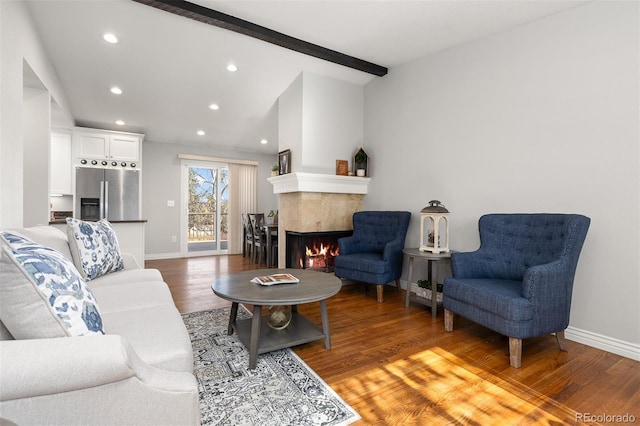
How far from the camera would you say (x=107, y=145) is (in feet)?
17.6

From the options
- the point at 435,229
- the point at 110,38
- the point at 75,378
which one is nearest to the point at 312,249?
the point at 435,229

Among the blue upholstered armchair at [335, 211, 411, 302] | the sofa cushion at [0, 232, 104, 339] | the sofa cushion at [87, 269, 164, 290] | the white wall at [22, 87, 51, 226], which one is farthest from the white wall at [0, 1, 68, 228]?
the blue upholstered armchair at [335, 211, 411, 302]

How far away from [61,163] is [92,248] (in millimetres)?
3792

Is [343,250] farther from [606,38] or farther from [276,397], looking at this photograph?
[606,38]

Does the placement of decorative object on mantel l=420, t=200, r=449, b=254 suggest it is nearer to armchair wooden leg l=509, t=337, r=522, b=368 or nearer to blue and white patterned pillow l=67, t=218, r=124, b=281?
armchair wooden leg l=509, t=337, r=522, b=368

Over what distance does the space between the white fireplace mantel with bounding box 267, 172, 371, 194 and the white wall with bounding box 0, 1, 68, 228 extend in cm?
254

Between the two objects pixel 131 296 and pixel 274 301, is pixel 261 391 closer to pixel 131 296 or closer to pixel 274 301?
pixel 274 301

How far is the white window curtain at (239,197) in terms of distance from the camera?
22.8 ft

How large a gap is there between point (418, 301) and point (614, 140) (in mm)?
2080

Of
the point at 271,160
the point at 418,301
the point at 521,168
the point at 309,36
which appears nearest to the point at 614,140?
the point at 521,168

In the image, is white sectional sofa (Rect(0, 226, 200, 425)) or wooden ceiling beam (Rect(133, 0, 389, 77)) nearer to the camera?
white sectional sofa (Rect(0, 226, 200, 425))

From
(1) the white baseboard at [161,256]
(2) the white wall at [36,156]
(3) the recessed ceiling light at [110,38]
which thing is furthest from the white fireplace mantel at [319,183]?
(1) the white baseboard at [161,256]

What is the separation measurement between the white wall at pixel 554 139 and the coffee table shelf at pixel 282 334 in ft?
6.42

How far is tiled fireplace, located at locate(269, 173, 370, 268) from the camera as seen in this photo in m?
4.02
